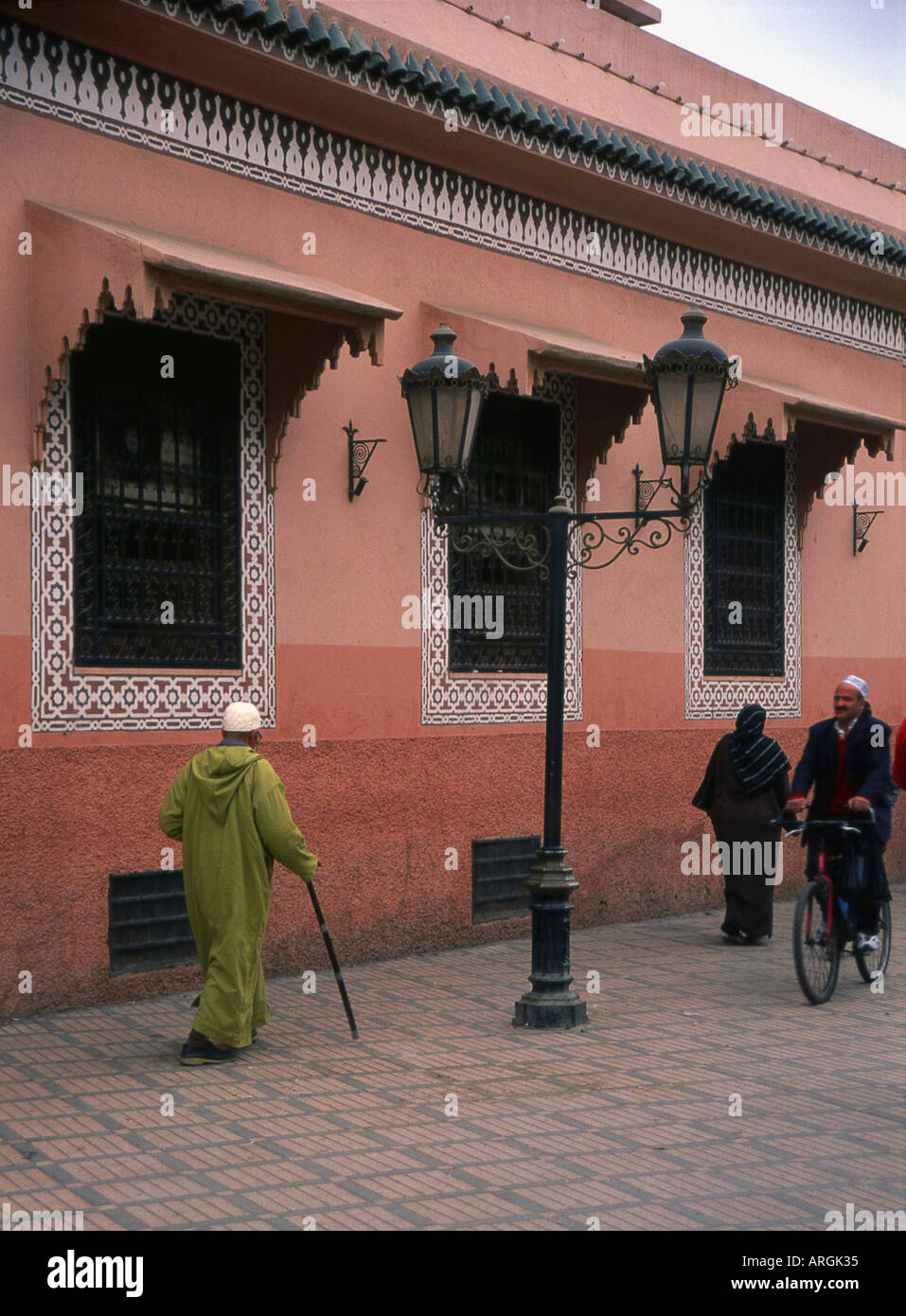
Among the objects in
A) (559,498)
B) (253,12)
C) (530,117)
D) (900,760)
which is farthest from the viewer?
(530,117)

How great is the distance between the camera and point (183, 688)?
830 centimetres

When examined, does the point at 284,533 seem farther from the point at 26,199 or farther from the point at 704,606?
the point at 704,606

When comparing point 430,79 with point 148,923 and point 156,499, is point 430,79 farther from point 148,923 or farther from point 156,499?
point 148,923

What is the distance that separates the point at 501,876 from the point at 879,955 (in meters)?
2.49

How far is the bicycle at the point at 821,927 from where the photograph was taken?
26.7 feet

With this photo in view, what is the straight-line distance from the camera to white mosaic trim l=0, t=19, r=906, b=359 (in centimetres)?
773

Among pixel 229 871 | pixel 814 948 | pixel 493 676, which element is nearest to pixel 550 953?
pixel 814 948

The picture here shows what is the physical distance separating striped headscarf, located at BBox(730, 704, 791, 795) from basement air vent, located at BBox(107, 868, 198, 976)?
3874 millimetres

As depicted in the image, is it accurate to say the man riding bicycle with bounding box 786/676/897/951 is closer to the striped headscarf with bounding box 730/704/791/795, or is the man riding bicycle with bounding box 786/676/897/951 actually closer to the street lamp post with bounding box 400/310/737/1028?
Result: the striped headscarf with bounding box 730/704/791/795

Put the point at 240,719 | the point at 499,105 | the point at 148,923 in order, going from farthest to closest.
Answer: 1. the point at 499,105
2. the point at 148,923
3. the point at 240,719

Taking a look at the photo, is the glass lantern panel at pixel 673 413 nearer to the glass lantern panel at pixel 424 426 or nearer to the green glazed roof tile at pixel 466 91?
the glass lantern panel at pixel 424 426

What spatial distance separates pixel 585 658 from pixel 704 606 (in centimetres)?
163

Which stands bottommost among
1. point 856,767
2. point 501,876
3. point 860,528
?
point 501,876

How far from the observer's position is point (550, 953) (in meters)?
7.60
